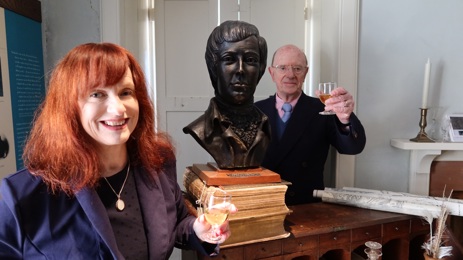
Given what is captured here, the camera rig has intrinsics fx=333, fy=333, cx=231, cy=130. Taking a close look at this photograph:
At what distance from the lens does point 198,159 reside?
2.26 metres

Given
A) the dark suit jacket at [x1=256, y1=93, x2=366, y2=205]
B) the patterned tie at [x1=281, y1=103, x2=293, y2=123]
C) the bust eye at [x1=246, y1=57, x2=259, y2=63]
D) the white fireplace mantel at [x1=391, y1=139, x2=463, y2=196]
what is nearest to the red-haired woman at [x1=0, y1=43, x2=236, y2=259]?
the bust eye at [x1=246, y1=57, x2=259, y2=63]

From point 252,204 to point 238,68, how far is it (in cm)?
46

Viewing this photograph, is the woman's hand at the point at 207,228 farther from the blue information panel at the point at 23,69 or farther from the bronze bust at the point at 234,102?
the blue information panel at the point at 23,69

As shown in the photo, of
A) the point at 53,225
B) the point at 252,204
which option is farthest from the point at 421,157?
the point at 53,225

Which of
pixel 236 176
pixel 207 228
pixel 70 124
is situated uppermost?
pixel 70 124

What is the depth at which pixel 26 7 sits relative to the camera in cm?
164

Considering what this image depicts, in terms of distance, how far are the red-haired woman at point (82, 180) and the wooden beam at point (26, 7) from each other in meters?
0.93

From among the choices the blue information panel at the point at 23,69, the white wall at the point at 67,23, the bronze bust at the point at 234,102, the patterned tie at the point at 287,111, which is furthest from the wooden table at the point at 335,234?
the white wall at the point at 67,23

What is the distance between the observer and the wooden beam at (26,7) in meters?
1.51

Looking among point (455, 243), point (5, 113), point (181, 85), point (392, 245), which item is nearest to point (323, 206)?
point (392, 245)

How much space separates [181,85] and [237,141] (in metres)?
1.13

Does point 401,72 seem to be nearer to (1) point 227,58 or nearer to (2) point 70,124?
(1) point 227,58

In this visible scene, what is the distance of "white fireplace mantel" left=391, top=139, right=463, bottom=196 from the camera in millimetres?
1725

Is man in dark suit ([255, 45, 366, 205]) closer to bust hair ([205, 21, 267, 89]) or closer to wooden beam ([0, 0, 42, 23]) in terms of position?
bust hair ([205, 21, 267, 89])
